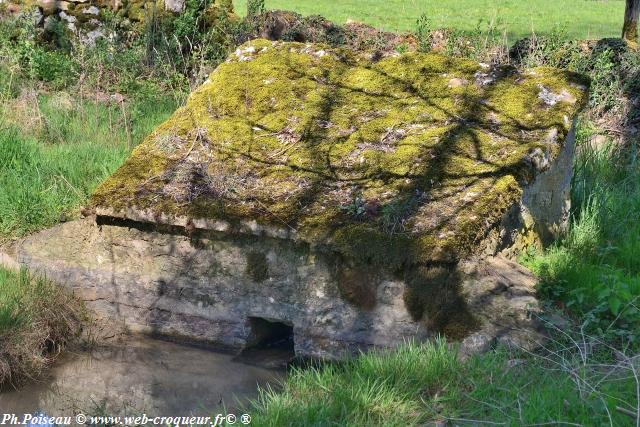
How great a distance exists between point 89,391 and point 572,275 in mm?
3113

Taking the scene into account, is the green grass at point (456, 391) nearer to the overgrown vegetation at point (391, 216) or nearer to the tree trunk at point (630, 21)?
the overgrown vegetation at point (391, 216)

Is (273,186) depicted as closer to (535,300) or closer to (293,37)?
(535,300)

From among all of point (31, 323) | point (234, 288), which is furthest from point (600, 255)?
point (31, 323)

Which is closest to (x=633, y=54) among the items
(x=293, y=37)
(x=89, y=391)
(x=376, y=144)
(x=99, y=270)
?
(x=293, y=37)

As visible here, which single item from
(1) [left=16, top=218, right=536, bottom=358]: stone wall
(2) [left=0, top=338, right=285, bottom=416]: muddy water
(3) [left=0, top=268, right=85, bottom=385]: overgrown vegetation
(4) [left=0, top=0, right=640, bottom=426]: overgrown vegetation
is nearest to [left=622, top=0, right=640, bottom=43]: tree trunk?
(4) [left=0, top=0, right=640, bottom=426]: overgrown vegetation

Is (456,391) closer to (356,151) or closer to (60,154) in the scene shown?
(356,151)

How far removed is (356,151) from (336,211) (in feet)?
1.95

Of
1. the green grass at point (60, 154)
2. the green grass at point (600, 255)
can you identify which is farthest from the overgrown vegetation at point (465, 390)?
the green grass at point (60, 154)

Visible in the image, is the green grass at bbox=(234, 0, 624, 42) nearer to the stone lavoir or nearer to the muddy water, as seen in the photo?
the stone lavoir

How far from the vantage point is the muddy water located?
456 cm

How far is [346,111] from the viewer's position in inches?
220

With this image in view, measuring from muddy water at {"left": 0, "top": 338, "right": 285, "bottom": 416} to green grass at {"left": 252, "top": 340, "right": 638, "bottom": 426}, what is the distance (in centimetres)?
68

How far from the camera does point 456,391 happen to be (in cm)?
375

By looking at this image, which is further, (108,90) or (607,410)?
(108,90)
